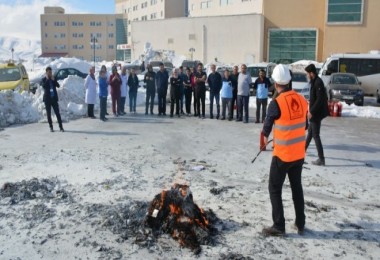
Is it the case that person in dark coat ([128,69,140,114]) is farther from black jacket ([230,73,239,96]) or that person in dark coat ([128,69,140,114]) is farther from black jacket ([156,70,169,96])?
black jacket ([230,73,239,96])

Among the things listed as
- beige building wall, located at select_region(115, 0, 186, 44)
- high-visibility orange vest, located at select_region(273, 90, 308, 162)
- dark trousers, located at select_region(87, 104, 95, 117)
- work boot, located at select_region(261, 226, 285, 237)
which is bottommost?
work boot, located at select_region(261, 226, 285, 237)

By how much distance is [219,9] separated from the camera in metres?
57.0

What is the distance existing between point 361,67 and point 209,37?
26.3 m

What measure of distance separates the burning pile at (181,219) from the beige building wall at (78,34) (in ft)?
306

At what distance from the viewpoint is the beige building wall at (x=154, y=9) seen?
76.3 m

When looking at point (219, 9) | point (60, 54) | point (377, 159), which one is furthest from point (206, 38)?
point (60, 54)

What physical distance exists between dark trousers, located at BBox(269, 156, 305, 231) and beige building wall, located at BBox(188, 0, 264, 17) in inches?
1773

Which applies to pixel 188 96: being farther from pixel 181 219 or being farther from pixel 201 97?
pixel 181 219

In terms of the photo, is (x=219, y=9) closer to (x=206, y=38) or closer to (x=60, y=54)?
(x=206, y=38)

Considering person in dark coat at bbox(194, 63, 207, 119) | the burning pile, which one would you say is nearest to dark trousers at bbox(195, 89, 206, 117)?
person in dark coat at bbox(194, 63, 207, 119)

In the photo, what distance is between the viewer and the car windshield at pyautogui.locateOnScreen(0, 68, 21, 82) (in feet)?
58.1

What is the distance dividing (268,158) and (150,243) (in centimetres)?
464

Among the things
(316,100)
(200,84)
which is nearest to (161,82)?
(200,84)

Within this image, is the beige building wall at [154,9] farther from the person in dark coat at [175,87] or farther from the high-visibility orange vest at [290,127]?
the high-visibility orange vest at [290,127]
